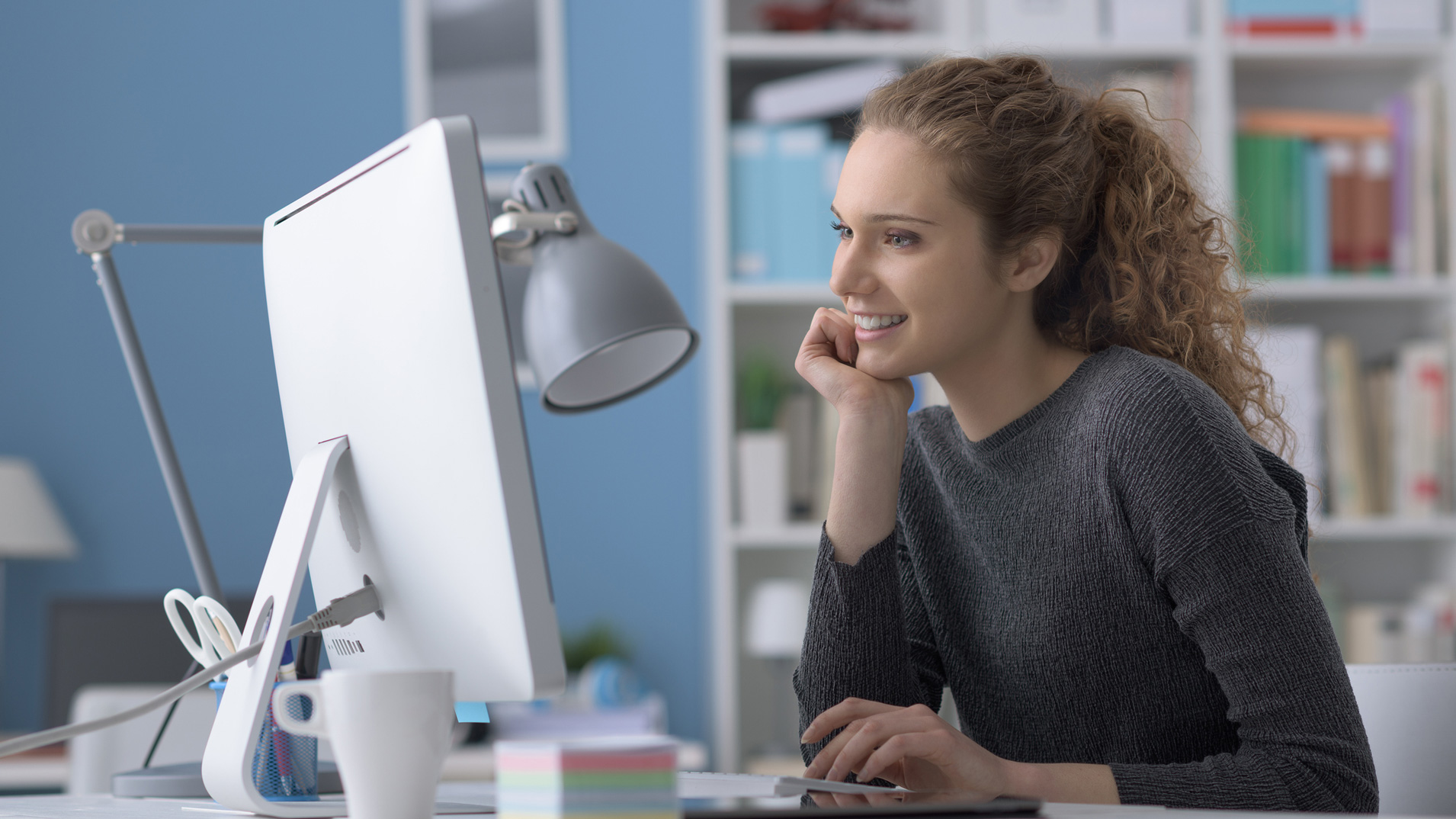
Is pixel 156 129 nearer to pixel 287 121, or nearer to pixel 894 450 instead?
pixel 287 121

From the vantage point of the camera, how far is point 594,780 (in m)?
0.52

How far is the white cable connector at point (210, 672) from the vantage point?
70 cm

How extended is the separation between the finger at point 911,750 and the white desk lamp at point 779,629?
147 centimetres

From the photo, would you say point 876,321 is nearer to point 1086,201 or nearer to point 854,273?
point 854,273

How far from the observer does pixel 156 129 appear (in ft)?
9.37

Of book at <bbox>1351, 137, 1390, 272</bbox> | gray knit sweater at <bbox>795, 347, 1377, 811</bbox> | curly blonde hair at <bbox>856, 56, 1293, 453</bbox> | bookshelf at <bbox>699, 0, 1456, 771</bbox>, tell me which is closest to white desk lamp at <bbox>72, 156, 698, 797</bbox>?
gray knit sweater at <bbox>795, 347, 1377, 811</bbox>

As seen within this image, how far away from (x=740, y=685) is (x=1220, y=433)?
5.76ft

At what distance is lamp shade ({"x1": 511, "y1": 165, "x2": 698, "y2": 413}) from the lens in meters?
0.86

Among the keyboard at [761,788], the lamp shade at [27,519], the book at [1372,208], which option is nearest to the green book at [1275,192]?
the book at [1372,208]

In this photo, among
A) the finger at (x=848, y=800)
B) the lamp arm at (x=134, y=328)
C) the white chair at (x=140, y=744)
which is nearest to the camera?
the finger at (x=848, y=800)

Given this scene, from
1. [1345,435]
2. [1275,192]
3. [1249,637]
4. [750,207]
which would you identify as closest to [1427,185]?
[1275,192]

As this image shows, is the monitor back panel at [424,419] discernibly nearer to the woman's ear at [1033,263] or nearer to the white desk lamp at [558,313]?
the white desk lamp at [558,313]

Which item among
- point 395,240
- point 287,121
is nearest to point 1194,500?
point 395,240

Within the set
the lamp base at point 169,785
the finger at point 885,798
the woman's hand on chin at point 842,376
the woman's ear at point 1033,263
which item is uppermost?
the woman's ear at point 1033,263
